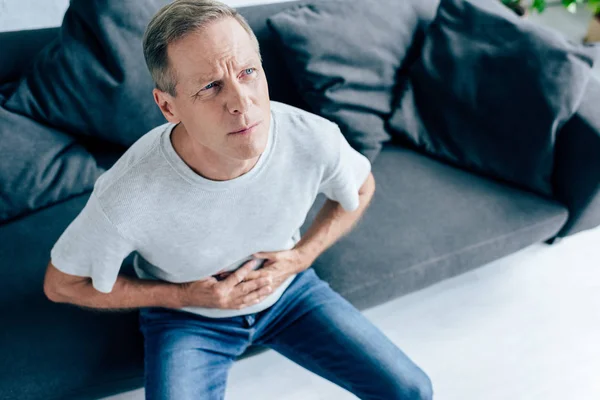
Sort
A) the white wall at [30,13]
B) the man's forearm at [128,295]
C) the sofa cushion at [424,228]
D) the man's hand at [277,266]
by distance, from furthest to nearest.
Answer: the white wall at [30,13] → the sofa cushion at [424,228] → the man's hand at [277,266] → the man's forearm at [128,295]

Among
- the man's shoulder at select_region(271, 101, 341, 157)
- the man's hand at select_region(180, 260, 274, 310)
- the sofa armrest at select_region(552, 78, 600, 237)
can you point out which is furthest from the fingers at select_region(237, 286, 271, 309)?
the sofa armrest at select_region(552, 78, 600, 237)

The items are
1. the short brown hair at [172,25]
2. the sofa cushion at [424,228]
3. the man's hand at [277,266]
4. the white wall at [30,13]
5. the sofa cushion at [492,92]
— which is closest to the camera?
the short brown hair at [172,25]

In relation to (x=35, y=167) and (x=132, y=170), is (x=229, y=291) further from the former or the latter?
(x=35, y=167)

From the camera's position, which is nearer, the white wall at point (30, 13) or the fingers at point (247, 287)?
the fingers at point (247, 287)

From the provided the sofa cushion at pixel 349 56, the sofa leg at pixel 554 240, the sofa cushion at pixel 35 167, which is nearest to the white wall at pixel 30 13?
the sofa cushion at pixel 35 167

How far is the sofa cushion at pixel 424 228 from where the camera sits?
1.44 m

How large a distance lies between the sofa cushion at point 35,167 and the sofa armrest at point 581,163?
1.45 m

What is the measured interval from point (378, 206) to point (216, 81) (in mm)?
813

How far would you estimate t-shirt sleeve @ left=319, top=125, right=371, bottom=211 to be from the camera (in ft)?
3.85

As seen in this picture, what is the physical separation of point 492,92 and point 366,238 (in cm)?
62

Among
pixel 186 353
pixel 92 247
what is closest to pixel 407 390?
pixel 186 353

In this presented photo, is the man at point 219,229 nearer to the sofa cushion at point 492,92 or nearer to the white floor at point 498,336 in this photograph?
the white floor at point 498,336

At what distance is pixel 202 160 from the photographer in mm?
1022

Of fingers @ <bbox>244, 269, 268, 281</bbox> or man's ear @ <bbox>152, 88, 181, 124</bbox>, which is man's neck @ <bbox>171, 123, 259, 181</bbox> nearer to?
man's ear @ <bbox>152, 88, 181, 124</bbox>
